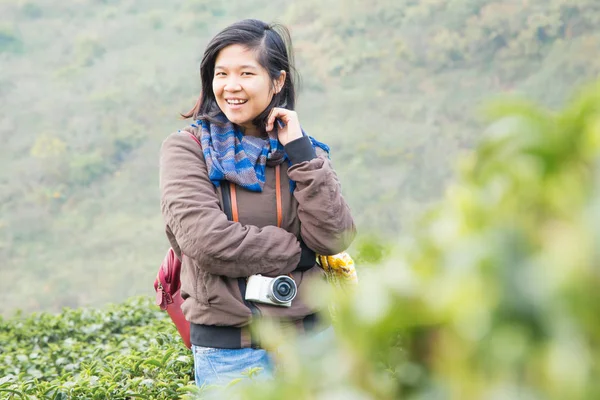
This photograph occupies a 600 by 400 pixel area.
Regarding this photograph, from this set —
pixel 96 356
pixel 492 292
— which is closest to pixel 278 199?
pixel 96 356

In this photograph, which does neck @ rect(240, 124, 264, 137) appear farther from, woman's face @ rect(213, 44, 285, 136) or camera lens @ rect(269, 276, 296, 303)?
camera lens @ rect(269, 276, 296, 303)

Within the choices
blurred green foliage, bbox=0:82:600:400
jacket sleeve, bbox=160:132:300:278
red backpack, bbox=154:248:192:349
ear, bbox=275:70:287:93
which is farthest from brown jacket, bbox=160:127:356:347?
blurred green foliage, bbox=0:82:600:400

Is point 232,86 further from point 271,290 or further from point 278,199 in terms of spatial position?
point 271,290

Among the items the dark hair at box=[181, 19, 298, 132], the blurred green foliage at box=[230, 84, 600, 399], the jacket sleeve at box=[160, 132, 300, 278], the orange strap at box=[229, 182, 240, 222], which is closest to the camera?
the blurred green foliage at box=[230, 84, 600, 399]

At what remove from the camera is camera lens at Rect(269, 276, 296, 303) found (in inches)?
100

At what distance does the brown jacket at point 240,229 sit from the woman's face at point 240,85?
0.16m

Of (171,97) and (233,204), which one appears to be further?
(171,97)

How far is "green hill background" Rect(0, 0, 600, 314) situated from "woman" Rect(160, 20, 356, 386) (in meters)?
9.31

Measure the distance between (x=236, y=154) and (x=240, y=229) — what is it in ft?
0.81

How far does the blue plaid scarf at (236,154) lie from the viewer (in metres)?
2.58

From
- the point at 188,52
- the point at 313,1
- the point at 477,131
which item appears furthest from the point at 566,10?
the point at 188,52

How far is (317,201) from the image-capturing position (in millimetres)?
2574

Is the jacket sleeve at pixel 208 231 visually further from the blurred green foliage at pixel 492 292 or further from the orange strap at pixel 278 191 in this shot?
the blurred green foliage at pixel 492 292

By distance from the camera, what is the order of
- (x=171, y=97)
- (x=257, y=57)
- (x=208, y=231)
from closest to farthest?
(x=208, y=231) < (x=257, y=57) < (x=171, y=97)
